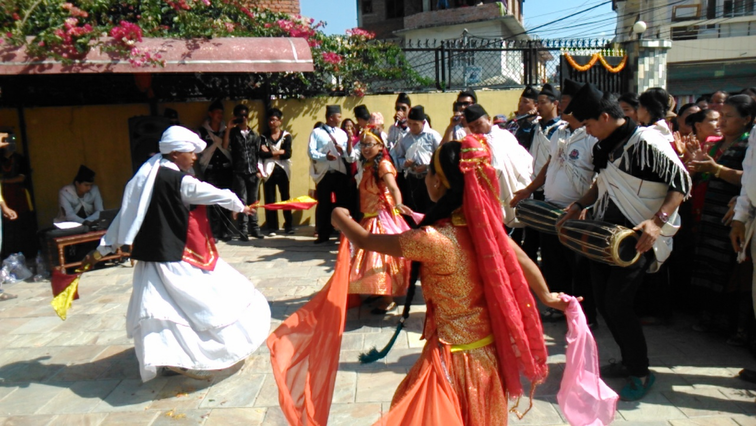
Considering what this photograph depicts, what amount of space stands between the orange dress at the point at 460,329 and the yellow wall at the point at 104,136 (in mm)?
8216

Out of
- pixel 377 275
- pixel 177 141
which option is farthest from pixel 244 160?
pixel 177 141

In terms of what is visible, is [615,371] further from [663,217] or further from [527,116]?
[527,116]

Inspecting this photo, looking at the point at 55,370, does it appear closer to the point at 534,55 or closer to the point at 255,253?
the point at 255,253

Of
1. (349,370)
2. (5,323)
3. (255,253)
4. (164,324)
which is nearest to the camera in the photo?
(164,324)

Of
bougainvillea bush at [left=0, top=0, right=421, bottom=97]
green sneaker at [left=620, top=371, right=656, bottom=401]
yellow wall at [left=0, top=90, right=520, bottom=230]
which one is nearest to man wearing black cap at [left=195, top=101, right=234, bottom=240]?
yellow wall at [left=0, top=90, right=520, bottom=230]

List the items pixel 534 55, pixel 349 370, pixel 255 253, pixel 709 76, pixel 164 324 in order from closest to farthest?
pixel 164 324 → pixel 349 370 → pixel 255 253 → pixel 534 55 → pixel 709 76

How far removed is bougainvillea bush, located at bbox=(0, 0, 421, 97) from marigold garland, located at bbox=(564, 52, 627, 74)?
121 inches

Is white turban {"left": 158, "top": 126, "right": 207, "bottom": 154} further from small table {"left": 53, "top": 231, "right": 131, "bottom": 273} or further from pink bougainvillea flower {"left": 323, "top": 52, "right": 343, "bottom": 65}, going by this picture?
pink bougainvillea flower {"left": 323, "top": 52, "right": 343, "bottom": 65}

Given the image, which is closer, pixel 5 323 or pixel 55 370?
pixel 55 370

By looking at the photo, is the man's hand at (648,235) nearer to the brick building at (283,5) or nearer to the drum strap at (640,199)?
the drum strap at (640,199)

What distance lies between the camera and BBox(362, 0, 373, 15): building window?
98.8ft

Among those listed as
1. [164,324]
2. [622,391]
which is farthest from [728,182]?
[164,324]

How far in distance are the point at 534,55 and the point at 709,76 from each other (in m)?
18.1

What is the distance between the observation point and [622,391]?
4023 millimetres
